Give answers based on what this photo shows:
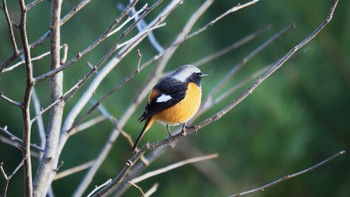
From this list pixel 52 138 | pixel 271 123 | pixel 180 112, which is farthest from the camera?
pixel 271 123

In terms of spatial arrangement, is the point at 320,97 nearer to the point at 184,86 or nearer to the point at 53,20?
the point at 184,86

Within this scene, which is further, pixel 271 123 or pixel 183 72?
pixel 271 123

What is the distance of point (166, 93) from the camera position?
2.89 metres

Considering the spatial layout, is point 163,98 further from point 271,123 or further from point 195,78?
point 271,123

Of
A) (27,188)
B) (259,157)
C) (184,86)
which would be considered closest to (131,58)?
(259,157)

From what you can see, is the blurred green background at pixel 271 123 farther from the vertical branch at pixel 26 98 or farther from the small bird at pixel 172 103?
the vertical branch at pixel 26 98

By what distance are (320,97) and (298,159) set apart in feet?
1.70

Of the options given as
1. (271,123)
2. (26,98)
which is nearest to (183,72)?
(271,123)

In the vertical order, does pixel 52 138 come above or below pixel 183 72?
above

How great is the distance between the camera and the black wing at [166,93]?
274cm

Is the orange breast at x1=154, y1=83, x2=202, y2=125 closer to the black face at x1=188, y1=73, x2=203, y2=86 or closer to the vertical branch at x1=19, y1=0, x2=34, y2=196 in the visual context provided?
the black face at x1=188, y1=73, x2=203, y2=86

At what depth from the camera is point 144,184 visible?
447 centimetres

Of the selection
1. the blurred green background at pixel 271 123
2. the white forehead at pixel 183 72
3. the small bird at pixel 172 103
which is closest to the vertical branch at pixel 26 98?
the small bird at pixel 172 103

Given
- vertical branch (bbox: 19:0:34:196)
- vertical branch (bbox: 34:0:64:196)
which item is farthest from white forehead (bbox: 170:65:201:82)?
vertical branch (bbox: 19:0:34:196)
